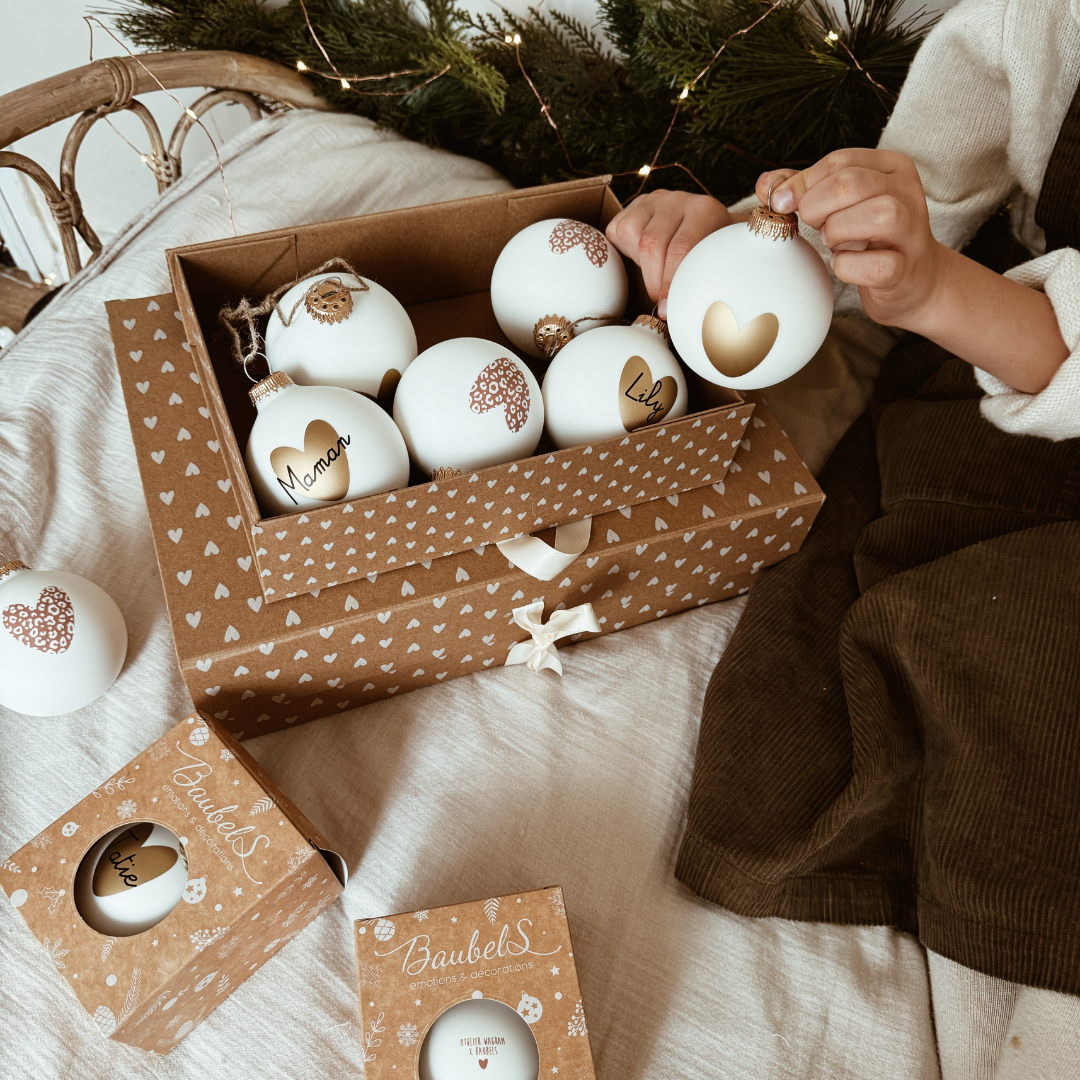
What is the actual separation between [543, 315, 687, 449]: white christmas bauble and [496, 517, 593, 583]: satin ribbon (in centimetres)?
7

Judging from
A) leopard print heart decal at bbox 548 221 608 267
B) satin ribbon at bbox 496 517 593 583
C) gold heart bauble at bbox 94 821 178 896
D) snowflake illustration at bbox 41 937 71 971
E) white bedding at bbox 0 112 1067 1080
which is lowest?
white bedding at bbox 0 112 1067 1080

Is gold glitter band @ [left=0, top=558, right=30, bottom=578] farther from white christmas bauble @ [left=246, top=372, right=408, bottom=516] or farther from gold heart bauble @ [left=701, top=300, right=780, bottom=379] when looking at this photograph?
gold heart bauble @ [left=701, top=300, right=780, bottom=379]

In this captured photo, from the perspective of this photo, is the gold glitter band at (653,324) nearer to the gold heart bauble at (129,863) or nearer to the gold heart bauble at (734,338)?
the gold heart bauble at (734,338)

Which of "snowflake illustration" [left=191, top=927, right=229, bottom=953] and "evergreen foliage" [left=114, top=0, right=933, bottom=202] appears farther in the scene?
"evergreen foliage" [left=114, top=0, right=933, bottom=202]

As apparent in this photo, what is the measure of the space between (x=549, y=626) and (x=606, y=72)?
2.27 feet

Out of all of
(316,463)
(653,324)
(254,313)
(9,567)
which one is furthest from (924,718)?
(9,567)

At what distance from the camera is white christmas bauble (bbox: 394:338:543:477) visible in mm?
573

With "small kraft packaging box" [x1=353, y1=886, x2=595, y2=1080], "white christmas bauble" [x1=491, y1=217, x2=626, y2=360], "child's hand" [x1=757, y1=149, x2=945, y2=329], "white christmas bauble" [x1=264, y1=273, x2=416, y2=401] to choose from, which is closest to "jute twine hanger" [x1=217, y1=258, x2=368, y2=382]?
"white christmas bauble" [x1=264, y1=273, x2=416, y2=401]

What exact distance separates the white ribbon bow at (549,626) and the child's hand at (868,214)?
1.06 feet

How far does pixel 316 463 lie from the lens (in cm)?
54

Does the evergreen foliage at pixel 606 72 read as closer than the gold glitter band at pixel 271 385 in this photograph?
No

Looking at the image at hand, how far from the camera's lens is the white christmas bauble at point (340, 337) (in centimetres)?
61

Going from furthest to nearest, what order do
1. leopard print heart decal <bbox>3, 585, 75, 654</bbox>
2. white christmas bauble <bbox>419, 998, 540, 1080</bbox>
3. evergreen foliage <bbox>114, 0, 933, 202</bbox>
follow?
evergreen foliage <bbox>114, 0, 933, 202</bbox> < leopard print heart decal <bbox>3, 585, 75, 654</bbox> < white christmas bauble <bbox>419, 998, 540, 1080</bbox>

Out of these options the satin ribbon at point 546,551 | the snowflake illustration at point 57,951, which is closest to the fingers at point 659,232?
the satin ribbon at point 546,551
